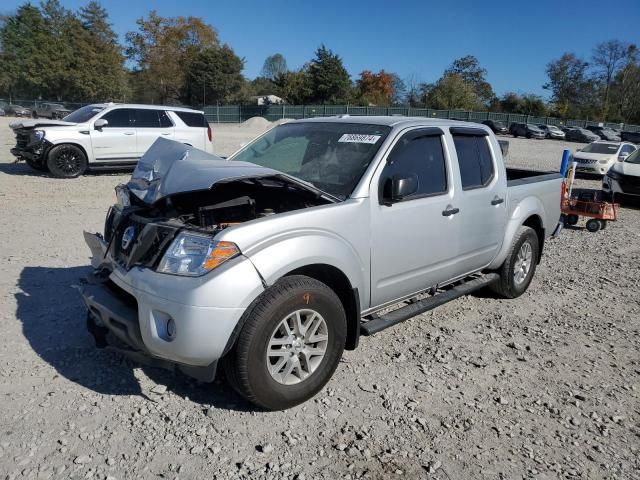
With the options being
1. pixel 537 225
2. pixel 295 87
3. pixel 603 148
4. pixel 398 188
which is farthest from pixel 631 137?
pixel 398 188

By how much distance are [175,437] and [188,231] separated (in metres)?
1.23

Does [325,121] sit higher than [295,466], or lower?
higher

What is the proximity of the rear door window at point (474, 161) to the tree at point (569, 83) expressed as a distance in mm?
90563

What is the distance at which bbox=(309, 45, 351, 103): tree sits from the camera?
65375 millimetres

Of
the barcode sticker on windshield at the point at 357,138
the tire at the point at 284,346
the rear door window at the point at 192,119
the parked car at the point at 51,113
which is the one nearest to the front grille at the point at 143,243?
the tire at the point at 284,346

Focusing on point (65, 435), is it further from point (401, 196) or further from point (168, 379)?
point (401, 196)

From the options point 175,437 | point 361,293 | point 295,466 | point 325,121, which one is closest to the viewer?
point 295,466

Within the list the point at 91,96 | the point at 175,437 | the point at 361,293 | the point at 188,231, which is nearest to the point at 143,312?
the point at 188,231

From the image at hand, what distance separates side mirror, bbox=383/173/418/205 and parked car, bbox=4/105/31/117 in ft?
178

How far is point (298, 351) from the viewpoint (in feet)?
10.5

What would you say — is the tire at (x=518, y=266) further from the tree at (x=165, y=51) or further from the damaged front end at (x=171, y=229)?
the tree at (x=165, y=51)

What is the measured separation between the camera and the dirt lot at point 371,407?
2814 millimetres

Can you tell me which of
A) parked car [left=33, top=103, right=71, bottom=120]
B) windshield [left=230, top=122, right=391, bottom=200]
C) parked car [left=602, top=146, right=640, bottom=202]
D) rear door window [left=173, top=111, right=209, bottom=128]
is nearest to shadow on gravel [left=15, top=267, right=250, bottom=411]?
windshield [left=230, top=122, right=391, bottom=200]

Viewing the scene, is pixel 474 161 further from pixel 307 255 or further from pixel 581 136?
pixel 581 136
